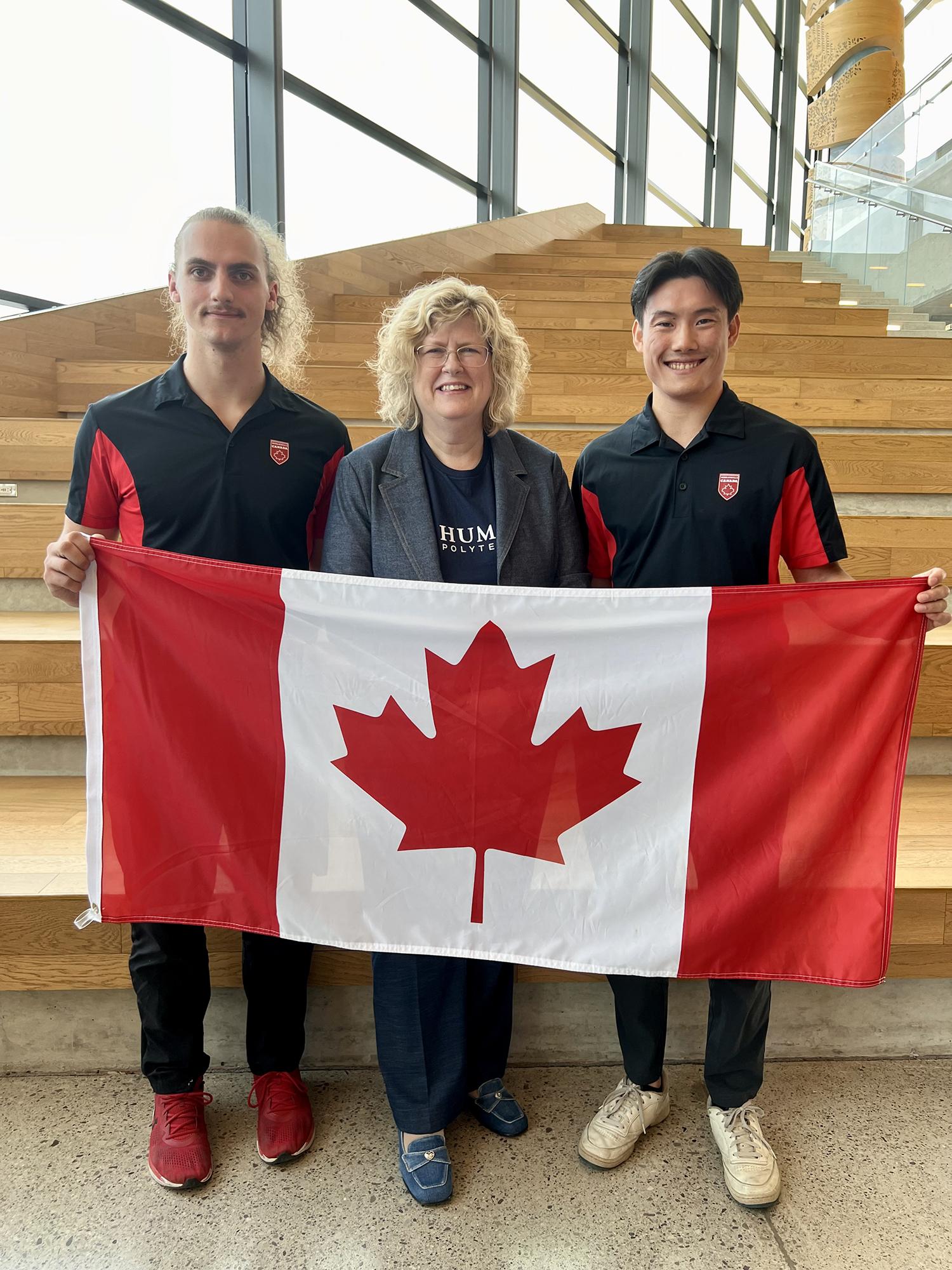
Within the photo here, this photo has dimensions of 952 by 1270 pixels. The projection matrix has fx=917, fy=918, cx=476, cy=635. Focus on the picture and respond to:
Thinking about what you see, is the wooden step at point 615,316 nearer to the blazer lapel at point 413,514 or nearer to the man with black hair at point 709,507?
the man with black hair at point 709,507

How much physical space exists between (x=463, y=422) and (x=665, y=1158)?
139 centimetres

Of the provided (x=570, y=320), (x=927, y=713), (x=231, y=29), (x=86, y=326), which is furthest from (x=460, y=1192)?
(x=231, y=29)

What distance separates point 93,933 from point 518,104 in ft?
25.9

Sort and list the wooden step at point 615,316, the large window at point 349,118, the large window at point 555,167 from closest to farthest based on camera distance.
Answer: the large window at point 349,118 < the wooden step at point 615,316 < the large window at point 555,167

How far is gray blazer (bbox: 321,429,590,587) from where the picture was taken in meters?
1.59

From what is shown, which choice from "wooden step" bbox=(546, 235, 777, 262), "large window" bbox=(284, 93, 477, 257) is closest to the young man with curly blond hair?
"large window" bbox=(284, 93, 477, 257)

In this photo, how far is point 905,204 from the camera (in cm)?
614

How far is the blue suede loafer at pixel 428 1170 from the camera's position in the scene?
157 centimetres

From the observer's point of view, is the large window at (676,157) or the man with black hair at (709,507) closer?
the man with black hair at (709,507)

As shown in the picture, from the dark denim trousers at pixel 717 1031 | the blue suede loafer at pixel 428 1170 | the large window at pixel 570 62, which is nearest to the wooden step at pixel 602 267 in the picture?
the large window at pixel 570 62

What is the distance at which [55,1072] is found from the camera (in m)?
1.88

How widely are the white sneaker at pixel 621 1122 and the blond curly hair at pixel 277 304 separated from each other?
157cm

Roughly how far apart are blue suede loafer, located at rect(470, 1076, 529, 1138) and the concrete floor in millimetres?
24

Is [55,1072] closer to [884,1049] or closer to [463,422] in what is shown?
[463,422]
